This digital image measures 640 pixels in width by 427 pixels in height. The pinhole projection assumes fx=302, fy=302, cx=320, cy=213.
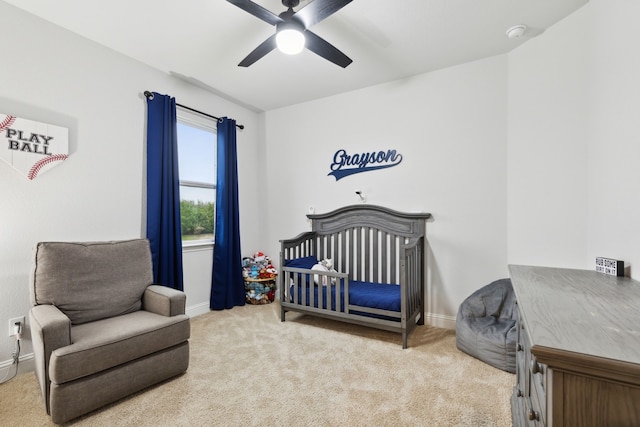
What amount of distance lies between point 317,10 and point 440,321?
276 centimetres

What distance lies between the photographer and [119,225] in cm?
260

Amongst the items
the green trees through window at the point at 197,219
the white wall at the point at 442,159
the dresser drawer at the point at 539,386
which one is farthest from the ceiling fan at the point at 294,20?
the green trees through window at the point at 197,219

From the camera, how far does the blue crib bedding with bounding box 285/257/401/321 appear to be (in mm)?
2527

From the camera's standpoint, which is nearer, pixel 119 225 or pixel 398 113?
pixel 119 225

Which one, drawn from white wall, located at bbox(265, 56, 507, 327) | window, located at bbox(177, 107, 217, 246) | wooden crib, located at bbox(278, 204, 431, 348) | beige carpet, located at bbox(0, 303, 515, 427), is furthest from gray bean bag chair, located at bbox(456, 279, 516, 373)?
window, located at bbox(177, 107, 217, 246)

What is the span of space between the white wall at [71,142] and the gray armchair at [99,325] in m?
0.34

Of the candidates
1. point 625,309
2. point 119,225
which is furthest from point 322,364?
point 119,225

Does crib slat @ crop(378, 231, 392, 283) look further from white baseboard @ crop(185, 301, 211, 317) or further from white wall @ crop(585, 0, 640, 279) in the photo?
white baseboard @ crop(185, 301, 211, 317)

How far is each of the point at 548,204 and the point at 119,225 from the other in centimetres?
351

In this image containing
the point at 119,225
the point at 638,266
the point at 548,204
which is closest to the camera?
the point at 638,266

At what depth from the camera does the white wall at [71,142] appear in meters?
2.03

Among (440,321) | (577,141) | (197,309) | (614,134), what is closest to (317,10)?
A: (614,134)

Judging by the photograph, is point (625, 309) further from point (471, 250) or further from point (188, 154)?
point (188, 154)

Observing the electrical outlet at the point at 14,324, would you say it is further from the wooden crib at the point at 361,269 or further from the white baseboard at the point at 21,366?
the wooden crib at the point at 361,269
